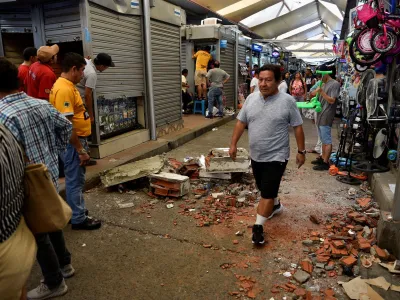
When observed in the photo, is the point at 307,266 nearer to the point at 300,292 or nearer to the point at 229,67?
the point at 300,292

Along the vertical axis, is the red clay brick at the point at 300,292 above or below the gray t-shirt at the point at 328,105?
below

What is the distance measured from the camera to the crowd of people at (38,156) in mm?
1683

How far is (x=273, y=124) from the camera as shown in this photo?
3.53m

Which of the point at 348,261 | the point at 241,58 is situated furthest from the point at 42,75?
the point at 241,58

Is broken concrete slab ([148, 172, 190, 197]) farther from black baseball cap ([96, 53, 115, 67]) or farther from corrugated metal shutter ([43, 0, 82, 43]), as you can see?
corrugated metal shutter ([43, 0, 82, 43])

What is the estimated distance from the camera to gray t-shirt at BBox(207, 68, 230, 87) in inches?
431

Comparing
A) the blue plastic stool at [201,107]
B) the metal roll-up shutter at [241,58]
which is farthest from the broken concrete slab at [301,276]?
the metal roll-up shutter at [241,58]

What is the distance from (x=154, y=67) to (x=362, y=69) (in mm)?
4943

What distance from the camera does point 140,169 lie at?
17.4 ft

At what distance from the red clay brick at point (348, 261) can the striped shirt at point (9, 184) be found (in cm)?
298

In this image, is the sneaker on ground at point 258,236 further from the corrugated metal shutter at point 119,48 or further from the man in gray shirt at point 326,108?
the corrugated metal shutter at point 119,48

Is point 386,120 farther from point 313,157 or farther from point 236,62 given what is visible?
point 236,62

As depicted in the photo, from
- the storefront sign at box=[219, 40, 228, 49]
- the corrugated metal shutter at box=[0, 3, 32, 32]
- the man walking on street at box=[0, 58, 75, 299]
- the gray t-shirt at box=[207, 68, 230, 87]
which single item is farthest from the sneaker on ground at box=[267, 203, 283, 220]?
the storefront sign at box=[219, 40, 228, 49]

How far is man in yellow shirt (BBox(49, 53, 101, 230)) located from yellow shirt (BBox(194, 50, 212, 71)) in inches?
337
